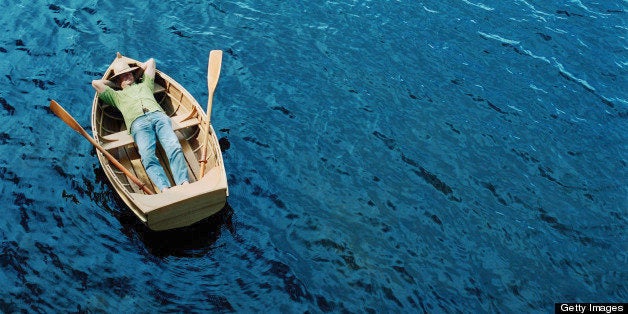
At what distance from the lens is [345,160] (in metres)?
16.2

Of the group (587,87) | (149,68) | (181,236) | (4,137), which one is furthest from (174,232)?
(587,87)

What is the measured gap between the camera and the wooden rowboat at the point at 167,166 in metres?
12.7

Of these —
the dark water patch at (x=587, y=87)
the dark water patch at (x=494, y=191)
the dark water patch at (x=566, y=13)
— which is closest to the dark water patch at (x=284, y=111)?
the dark water patch at (x=494, y=191)

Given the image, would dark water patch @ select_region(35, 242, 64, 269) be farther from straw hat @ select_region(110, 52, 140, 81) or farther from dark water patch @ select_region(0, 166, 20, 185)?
straw hat @ select_region(110, 52, 140, 81)

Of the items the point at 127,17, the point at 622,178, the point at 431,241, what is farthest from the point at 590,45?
the point at 127,17

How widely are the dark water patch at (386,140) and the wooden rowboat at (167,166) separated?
5.00 m

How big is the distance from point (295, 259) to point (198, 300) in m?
2.33

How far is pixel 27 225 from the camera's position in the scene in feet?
44.5

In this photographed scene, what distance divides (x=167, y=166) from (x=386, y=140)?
6183mm

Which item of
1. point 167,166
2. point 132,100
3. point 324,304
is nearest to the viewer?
point 324,304

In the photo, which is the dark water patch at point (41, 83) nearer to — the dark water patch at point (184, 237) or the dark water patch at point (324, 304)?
the dark water patch at point (184, 237)

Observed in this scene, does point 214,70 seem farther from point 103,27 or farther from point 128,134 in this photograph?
point 103,27

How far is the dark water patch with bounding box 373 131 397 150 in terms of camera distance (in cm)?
1690

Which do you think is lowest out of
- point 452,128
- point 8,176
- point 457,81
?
point 8,176
